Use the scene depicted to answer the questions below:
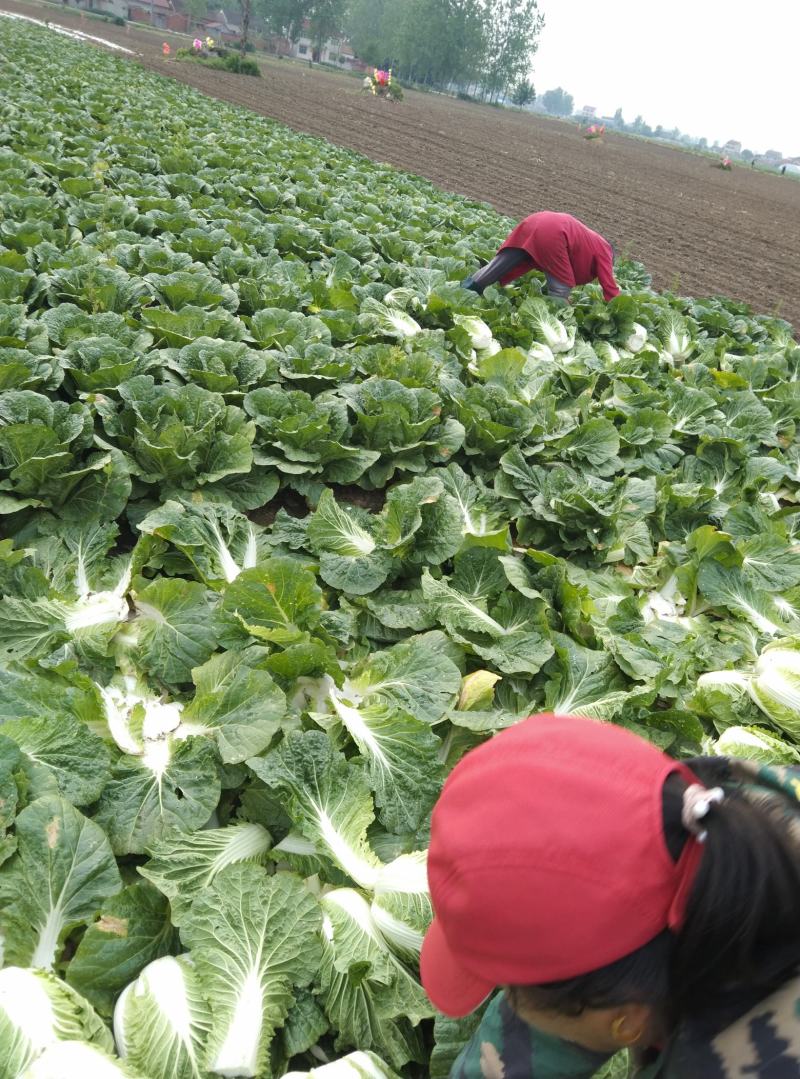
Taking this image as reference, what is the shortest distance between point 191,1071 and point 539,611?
2.14m

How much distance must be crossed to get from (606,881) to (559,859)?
3.1 inches

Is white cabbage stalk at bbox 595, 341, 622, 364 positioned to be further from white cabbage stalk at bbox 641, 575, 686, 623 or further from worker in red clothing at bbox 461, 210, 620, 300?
white cabbage stalk at bbox 641, 575, 686, 623

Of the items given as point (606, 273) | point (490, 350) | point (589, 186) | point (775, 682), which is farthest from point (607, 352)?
point (589, 186)

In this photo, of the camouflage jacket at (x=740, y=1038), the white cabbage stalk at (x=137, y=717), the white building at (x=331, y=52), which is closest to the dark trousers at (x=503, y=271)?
the white cabbage stalk at (x=137, y=717)

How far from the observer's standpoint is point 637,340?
282 inches

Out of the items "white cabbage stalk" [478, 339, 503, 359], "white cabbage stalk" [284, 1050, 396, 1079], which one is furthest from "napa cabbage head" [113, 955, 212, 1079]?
"white cabbage stalk" [478, 339, 503, 359]

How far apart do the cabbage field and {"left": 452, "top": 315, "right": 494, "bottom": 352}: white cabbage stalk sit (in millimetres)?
27

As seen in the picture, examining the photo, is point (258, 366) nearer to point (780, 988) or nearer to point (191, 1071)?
point (191, 1071)

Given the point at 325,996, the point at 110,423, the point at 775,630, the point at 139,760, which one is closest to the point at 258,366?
the point at 110,423

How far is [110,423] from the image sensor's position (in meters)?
4.09

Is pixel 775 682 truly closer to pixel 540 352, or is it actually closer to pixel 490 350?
pixel 490 350

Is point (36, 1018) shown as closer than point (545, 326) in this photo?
Yes

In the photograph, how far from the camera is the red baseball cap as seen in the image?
3.54 ft

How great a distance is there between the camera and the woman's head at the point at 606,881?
41.5 inches
